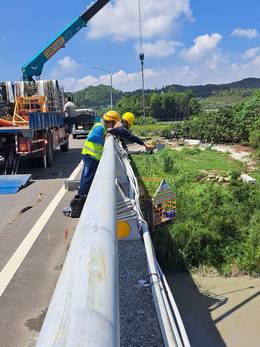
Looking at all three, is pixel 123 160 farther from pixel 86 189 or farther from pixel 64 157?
pixel 64 157

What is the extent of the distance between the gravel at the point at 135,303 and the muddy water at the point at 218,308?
89 cm

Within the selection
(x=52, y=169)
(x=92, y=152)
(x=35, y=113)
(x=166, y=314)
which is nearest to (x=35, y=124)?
(x=35, y=113)

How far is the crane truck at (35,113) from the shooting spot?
12445 mm

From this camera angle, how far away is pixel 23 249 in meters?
6.00

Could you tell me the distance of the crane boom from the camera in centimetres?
1758

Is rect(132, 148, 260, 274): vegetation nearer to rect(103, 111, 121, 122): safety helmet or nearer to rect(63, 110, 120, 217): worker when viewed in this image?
rect(63, 110, 120, 217): worker

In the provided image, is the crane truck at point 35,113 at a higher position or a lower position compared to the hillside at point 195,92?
lower

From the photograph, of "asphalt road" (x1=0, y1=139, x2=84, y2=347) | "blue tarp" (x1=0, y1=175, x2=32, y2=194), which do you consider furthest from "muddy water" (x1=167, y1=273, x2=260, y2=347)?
"blue tarp" (x1=0, y1=175, x2=32, y2=194)

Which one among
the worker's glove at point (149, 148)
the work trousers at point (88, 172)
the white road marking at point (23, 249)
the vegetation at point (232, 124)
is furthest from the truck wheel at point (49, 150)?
the vegetation at point (232, 124)

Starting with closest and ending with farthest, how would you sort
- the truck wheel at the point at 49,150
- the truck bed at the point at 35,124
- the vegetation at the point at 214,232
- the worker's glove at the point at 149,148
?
the vegetation at the point at 214,232 → the worker's glove at the point at 149,148 → the truck bed at the point at 35,124 → the truck wheel at the point at 49,150

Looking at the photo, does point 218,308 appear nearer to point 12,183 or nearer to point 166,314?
point 166,314

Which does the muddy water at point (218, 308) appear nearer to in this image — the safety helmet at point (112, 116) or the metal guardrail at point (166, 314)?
the metal guardrail at point (166, 314)

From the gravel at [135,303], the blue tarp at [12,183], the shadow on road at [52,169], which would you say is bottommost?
the shadow on road at [52,169]

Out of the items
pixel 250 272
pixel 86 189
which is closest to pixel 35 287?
pixel 86 189
